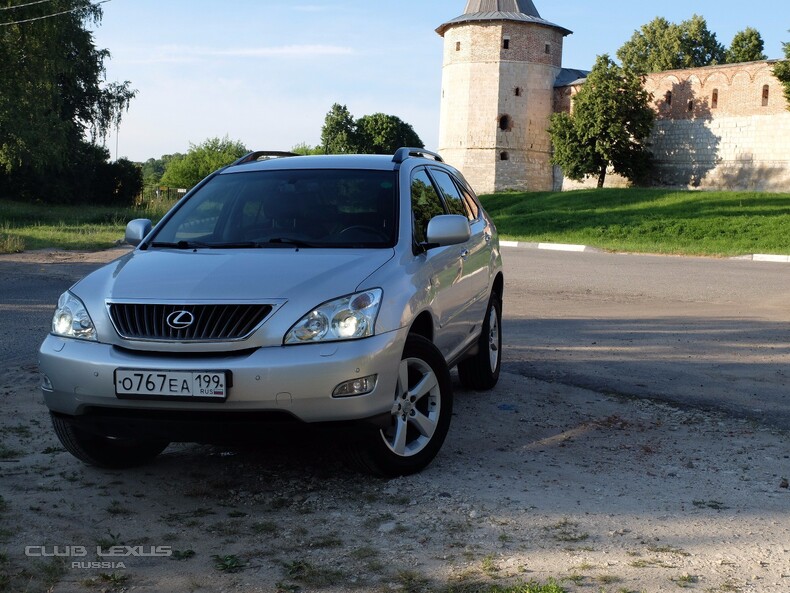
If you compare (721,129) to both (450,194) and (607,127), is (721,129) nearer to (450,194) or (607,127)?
(607,127)

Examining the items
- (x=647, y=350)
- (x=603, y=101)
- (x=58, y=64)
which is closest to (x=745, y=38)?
(x=603, y=101)

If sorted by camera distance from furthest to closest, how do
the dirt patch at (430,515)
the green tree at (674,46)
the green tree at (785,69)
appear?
the green tree at (674,46) < the green tree at (785,69) < the dirt patch at (430,515)

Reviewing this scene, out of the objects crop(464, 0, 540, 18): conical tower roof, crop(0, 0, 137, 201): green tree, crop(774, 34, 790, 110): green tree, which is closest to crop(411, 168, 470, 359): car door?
crop(0, 0, 137, 201): green tree

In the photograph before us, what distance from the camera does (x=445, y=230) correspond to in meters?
5.46

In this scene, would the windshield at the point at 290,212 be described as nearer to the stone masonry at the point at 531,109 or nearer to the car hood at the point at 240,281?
the car hood at the point at 240,281

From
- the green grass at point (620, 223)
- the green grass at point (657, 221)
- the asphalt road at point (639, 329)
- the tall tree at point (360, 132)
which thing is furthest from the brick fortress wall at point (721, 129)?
the tall tree at point (360, 132)

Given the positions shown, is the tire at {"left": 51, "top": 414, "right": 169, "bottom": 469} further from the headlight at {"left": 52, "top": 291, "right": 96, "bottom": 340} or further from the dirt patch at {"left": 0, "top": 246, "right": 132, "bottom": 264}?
the dirt patch at {"left": 0, "top": 246, "right": 132, "bottom": 264}

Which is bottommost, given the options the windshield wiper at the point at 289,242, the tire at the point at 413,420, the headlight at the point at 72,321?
the tire at the point at 413,420

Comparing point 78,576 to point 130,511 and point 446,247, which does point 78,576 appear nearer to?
point 130,511

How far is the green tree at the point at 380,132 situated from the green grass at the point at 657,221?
191 feet

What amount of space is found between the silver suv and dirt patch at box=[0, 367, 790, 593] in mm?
339

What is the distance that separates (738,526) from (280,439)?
2024 mm

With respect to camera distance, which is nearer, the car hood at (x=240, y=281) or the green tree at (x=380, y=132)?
the car hood at (x=240, y=281)

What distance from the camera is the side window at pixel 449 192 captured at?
660 centimetres
